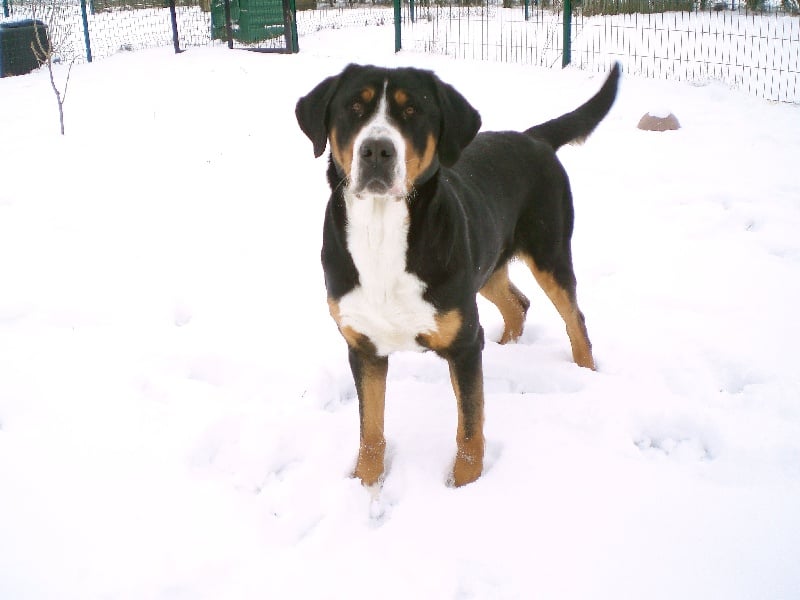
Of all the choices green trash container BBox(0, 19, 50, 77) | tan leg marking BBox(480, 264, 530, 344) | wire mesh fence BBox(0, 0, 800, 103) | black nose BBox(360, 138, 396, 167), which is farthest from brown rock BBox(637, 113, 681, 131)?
green trash container BBox(0, 19, 50, 77)

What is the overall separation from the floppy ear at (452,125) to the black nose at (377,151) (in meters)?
0.30

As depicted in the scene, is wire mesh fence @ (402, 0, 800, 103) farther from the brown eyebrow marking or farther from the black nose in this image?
the black nose

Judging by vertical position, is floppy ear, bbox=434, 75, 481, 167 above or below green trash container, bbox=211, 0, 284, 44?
below

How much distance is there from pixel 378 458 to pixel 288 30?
37.0ft

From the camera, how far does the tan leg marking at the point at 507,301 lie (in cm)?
363

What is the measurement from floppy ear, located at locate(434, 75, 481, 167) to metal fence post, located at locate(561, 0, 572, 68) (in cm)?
833

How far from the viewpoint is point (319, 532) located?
8.11 ft

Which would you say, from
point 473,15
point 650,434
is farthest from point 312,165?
point 473,15

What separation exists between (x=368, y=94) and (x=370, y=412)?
3.88 feet

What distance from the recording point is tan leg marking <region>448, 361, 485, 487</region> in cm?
264

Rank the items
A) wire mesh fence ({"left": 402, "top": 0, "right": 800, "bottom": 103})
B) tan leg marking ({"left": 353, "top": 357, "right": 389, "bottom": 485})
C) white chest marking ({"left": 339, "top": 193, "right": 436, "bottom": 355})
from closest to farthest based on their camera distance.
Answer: white chest marking ({"left": 339, "top": 193, "right": 436, "bottom": 355}) < tan leg marking ({"left": 353, "top": 357, "right": 389, "bottom": 485}) < wire mesh fence ({"left": 402, "top": 0, "right": 800, "bottom": 103})

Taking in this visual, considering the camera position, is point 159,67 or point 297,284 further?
point 159,67

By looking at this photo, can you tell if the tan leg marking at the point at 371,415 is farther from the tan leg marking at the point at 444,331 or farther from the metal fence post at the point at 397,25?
the metal fence post at the point at 397,25

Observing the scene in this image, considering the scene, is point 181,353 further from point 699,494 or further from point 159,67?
point 159,67
